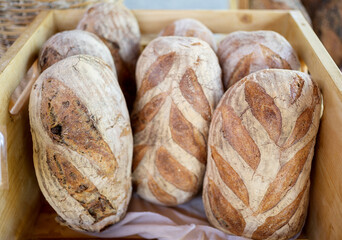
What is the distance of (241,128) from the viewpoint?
75 centimetres

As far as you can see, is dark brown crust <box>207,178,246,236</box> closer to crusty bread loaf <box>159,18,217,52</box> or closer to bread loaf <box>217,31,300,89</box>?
bread loaf <box>217,31,300,89</box>

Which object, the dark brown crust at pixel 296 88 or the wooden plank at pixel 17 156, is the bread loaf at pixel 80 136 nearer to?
the wooden plank at pixel 17 156

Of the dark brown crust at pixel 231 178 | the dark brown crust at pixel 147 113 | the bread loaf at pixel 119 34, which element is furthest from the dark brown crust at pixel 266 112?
the bread loaf at pixel 119 34

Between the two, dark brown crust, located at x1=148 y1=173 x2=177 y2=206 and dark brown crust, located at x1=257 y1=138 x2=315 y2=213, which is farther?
dark brown crust, located at x1=148 y1=173 x2=177 y2=206

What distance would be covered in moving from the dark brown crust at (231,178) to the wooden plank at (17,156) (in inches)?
17.5

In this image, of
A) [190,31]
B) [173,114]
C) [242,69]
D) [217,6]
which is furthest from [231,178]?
[217,6]

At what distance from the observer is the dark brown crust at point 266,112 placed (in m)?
0.73

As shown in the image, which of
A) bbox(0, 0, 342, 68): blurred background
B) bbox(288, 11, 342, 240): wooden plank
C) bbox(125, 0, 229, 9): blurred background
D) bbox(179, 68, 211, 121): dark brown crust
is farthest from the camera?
bbox(125, 0, 229, 9): blurred background

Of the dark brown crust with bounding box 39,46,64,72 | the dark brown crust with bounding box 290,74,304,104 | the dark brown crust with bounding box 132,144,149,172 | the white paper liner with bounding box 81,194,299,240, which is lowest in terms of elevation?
the white paper liner with bounding box 81,194,299,240

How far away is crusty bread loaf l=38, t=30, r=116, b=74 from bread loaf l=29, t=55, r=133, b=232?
0.10m

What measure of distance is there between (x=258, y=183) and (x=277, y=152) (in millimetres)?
75

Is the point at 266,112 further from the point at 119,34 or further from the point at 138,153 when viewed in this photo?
the point at 119,34

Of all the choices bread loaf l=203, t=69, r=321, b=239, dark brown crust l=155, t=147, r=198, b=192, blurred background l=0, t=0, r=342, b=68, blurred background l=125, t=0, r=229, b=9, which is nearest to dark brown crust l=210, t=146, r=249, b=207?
bread loaf l=203, t=69, r=321, b=239

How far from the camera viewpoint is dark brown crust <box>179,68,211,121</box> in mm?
856
